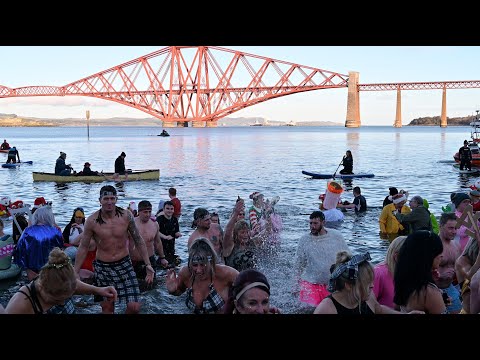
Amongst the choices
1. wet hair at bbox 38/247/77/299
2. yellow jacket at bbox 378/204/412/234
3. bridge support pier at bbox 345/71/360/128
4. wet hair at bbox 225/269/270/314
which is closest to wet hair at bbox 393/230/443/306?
wet hair at bbox 225/269/270/314

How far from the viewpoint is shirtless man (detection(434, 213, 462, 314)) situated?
4758mm

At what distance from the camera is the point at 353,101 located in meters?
125

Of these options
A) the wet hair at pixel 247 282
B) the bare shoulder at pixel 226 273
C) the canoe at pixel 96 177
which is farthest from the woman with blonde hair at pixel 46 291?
the canoe at pixel 96 177

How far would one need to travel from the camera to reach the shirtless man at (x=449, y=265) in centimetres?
476

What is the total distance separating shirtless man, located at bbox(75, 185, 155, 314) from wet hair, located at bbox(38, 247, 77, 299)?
7.19ft

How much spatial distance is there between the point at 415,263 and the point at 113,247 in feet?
10.3

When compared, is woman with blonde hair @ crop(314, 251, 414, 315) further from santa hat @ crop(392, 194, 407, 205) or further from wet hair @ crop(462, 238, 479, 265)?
santa hat @ crop(392, 194, 407, 205)

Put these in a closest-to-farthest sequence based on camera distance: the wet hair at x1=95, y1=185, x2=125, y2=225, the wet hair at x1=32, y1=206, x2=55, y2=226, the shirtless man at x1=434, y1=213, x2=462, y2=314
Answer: the shirtless man at x1=434, y1=213, x2=462, y2=314 < the wet hair at x1=95, y1=185, x2=125, y2=225 < the wet hair at x1=32, y1=206, x2=55, y2=226

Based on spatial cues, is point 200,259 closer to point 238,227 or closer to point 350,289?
point 350,289
